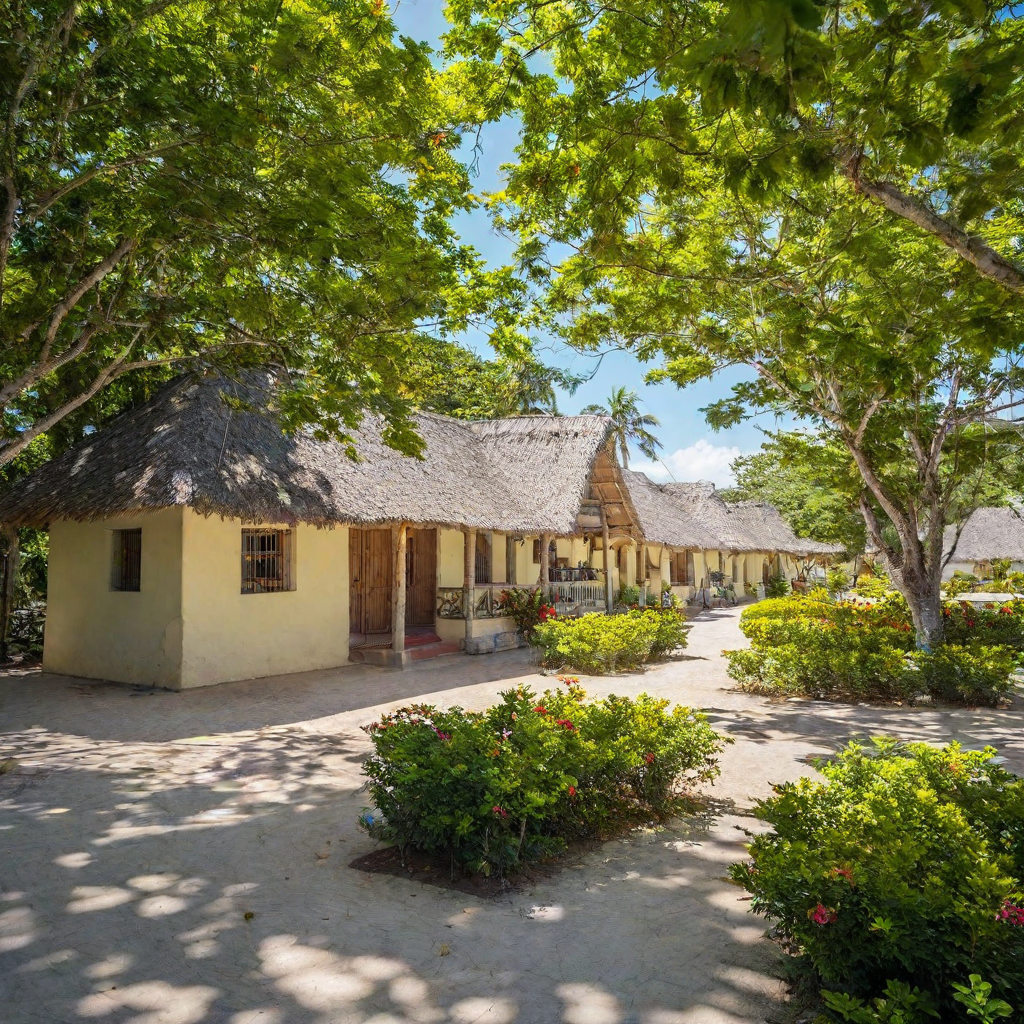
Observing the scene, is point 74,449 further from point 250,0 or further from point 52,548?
point 250,0

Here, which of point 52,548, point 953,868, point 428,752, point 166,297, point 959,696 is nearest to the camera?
point 953,868

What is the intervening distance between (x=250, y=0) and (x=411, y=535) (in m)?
10.5

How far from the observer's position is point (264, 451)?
36.2ft

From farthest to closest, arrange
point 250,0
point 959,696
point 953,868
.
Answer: point 959,696, point 250,0, point 953,868

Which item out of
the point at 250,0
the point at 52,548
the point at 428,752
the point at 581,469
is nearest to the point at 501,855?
the point at 428,752

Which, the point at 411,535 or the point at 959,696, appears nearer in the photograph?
the point at 959,696

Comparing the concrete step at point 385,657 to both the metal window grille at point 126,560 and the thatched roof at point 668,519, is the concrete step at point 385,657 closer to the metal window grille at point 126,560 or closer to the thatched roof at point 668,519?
the metal window grille at point 126,560

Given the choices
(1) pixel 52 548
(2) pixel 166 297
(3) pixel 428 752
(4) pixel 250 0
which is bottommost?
(3) pixel 428 752

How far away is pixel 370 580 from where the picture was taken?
47.3 ft

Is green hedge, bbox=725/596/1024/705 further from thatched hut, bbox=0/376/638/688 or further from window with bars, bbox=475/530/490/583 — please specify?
window with bars, bbox=475/530/490/583

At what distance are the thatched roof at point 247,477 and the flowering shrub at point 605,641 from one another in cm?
259

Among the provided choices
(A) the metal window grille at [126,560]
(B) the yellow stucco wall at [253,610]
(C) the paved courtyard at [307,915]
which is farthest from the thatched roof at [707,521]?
(C) the paved courtyard at [307,915]

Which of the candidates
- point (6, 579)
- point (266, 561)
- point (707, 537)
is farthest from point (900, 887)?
point (707, 537)

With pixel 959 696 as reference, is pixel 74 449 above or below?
above
